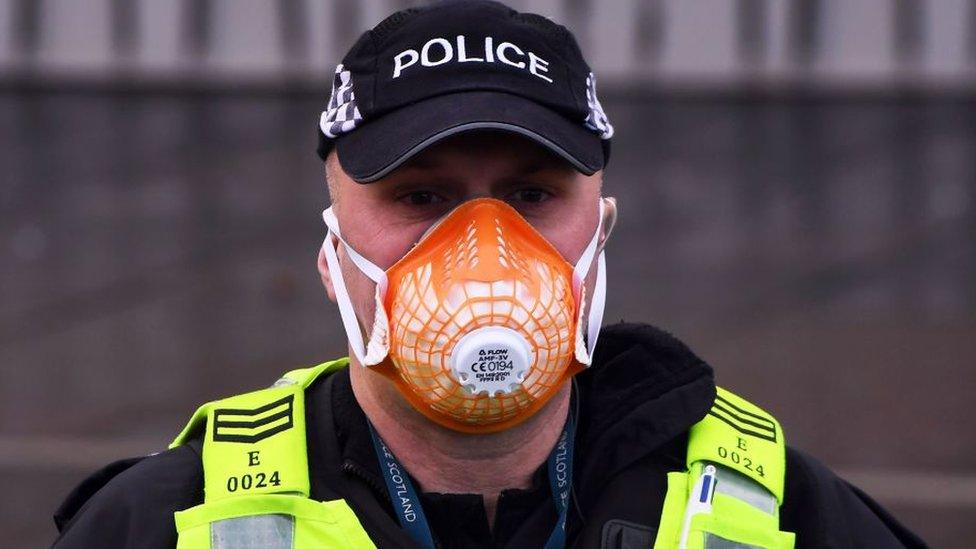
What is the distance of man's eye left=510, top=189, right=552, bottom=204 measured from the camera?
237 cm

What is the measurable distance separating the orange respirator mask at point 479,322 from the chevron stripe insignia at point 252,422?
0.20 meters

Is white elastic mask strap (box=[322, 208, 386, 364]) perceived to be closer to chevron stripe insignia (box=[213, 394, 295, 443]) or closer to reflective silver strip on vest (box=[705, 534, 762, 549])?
chevron stripe insignia (box=[213, 394, 295, 443])

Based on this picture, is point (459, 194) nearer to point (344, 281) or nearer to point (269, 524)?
point (344, 281)

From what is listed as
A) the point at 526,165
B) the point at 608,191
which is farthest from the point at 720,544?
the point at 608,191

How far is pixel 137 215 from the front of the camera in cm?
718

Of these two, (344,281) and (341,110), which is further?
(344,281)

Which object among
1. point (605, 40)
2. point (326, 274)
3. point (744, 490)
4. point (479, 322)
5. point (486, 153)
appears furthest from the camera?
point (605, 40)

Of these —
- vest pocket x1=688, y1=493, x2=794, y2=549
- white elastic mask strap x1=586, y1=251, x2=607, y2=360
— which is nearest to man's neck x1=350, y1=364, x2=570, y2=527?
white elastic mask strap x1=586, y1=251, x2=607, y2=360

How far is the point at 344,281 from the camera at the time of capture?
2488 millimetres

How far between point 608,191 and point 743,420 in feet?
14.6

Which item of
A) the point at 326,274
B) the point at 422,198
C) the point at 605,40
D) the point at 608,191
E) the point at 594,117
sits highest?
the point at 605,40

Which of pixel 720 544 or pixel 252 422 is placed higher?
pixel 252 422

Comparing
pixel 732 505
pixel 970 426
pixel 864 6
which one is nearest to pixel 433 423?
pixel 732 505

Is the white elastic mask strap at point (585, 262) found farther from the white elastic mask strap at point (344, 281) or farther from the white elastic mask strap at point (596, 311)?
the white elastic mask strap at point (344, 281)
